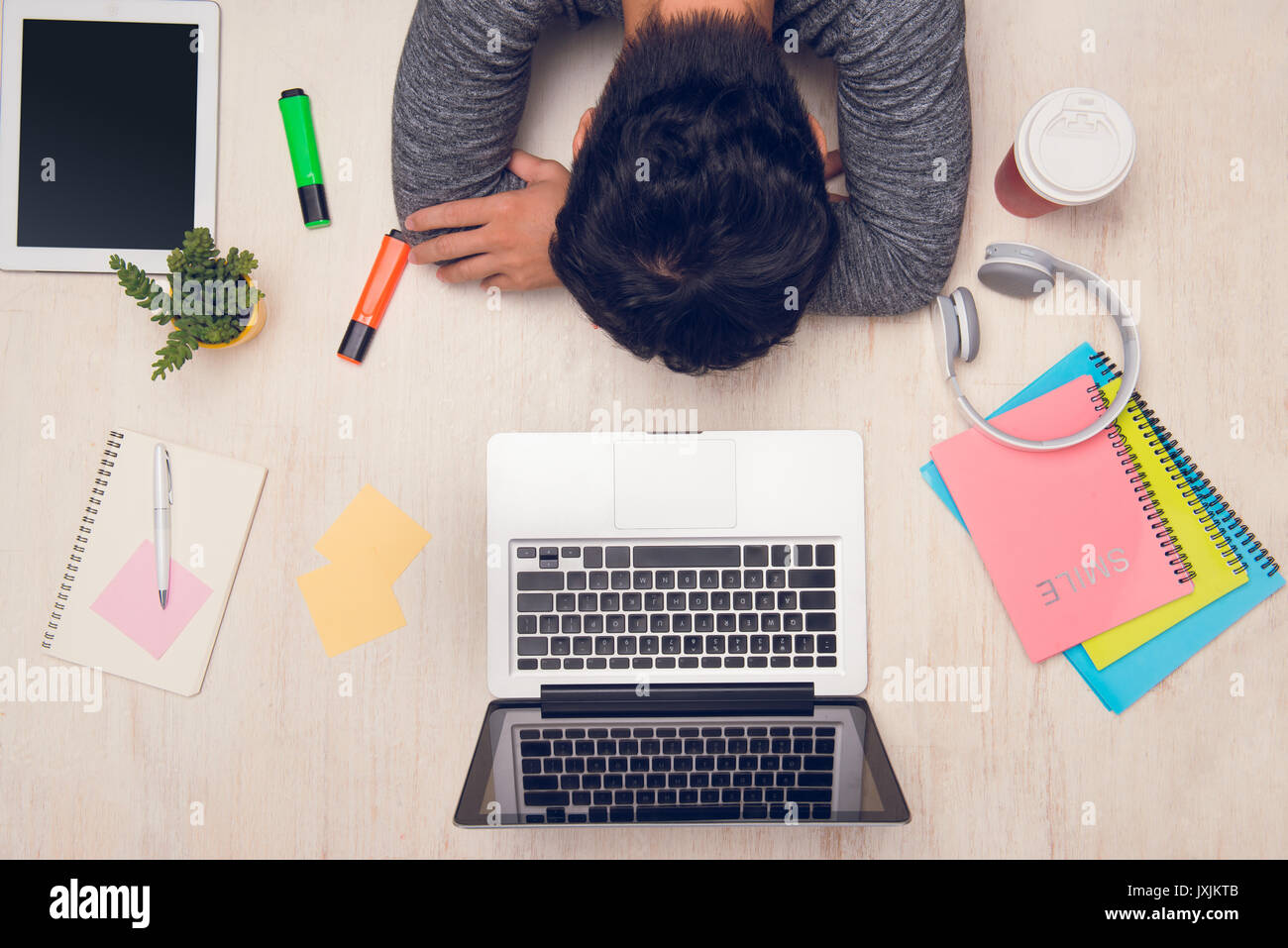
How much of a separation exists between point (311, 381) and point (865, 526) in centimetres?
55

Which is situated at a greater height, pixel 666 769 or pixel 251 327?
pixel 251 327

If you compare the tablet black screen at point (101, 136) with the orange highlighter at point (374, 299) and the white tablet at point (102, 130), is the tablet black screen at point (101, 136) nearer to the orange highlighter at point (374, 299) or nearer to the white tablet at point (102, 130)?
the white tablet at point (102, 130)

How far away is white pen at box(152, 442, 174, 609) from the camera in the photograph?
73 centimetres

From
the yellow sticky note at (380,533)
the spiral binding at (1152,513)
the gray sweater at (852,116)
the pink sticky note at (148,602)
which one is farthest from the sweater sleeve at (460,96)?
the spiral binding at (1152,513)

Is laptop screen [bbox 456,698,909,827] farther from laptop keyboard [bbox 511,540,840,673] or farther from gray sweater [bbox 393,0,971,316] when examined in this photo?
gray sweater [bbox 393,0,971,316]

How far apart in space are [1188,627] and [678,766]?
19.5 inches

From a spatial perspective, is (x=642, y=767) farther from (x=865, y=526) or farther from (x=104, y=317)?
(x=104, y=317)

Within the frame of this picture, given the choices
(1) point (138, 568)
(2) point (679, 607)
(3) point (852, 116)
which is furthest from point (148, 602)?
(3) point (852, 116)

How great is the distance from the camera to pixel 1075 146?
0.67 metres

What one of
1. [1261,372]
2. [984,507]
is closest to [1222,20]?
[1261,372]

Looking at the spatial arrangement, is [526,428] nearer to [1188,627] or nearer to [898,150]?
[898,150]
